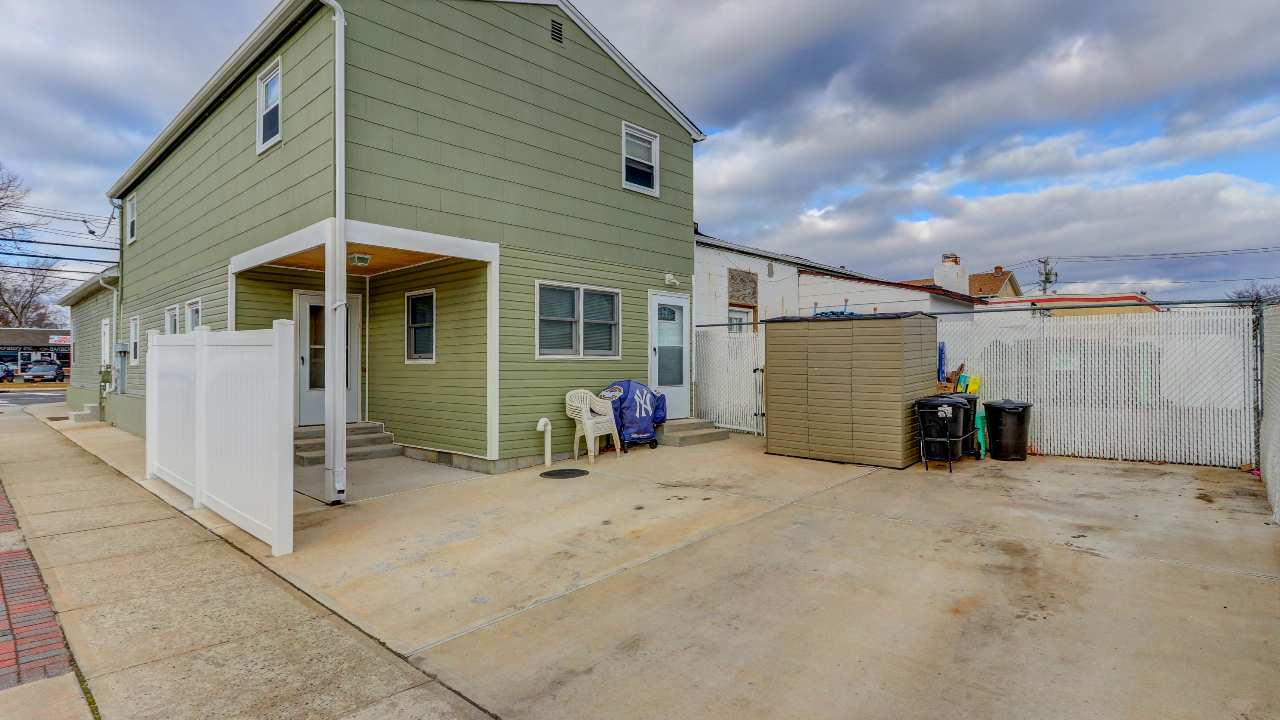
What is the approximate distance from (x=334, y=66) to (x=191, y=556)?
4.72 m

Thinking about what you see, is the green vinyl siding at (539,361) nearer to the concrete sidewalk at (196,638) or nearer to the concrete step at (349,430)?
the concrete step at (349,430)

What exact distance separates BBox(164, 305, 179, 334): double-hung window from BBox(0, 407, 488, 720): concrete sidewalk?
602 cm

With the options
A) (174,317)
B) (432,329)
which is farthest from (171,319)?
(432,329)

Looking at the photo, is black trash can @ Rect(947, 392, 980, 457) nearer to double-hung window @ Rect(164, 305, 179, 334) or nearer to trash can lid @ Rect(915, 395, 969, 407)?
trash can lid @ Rect(915, 395, 969, 407)

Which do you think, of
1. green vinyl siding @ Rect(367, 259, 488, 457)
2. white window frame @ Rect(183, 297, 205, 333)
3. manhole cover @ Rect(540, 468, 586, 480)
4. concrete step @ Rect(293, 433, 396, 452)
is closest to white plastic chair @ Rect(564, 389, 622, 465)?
manhole cover @ Rect(540, 468, 586, 480)

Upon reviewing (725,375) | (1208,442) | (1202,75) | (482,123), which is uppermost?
(1202,75)

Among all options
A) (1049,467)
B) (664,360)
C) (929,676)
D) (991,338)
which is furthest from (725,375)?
(929,676)

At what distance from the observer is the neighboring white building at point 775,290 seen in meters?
11.1

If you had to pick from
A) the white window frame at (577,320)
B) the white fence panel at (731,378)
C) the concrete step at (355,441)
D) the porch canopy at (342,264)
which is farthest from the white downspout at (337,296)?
the white fence panel at (731,378)

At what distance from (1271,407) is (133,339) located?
61.0 ft

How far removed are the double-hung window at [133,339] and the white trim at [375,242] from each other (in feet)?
23.8

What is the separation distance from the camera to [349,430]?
8398 mm

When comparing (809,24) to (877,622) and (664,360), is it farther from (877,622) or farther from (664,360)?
(877,622)

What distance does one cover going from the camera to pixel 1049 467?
6820mm
